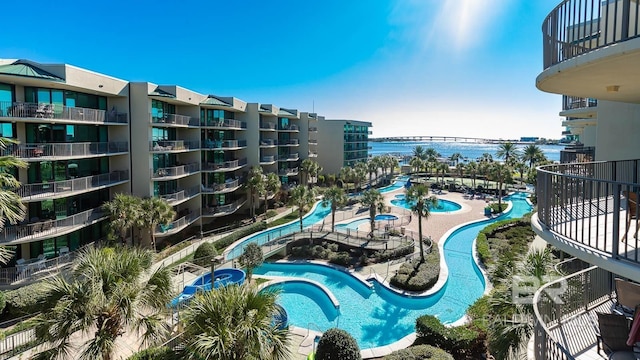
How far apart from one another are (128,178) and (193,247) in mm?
7567

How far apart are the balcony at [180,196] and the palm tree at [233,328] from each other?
21974 millimetres

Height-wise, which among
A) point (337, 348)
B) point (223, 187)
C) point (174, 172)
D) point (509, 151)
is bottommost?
point (337, 348)

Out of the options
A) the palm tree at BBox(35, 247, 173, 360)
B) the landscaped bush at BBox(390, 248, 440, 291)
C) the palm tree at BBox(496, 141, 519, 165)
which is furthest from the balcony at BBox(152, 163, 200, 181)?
the palm tree at BBox(496, 141, 519, 165)

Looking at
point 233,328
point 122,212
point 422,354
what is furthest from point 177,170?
point 422,354

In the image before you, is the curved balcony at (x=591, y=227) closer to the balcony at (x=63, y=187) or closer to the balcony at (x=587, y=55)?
the balcony at (x=587, y=55)

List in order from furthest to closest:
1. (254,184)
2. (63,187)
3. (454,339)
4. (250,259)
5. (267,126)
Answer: (267,126)
(254,184)
(250,259)
(63,187)
(454,339)

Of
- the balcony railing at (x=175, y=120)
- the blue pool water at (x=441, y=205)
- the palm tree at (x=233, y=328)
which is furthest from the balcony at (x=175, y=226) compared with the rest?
the blue pool water at (x=441, y=205)

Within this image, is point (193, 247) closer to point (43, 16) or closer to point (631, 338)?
point (43, 16)

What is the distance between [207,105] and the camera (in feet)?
113

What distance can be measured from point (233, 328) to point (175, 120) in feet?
85.0

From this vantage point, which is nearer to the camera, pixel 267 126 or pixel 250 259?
pixel 250 259

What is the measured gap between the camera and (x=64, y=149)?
21.6 meters

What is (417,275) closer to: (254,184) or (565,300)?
(565,300)

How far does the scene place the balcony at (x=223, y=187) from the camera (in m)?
34.7
